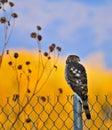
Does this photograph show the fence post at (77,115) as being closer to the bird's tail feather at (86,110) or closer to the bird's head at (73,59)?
the bird's tail feather at (86,110)

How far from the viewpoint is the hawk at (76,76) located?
170 inches

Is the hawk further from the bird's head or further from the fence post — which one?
the fence post

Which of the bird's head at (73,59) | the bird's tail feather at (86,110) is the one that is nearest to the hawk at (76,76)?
the bird's head at (73,59)

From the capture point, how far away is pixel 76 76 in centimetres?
501

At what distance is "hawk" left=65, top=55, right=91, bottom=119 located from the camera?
433 centimetres

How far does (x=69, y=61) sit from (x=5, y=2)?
132 cm

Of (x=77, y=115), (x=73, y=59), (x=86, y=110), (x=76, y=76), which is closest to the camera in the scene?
(x=77, y=115)

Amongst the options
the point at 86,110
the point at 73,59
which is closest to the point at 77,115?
the point at 86,110

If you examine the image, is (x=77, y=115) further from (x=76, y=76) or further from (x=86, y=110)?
(x=76, y=76)

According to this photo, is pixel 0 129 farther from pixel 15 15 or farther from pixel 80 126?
pixel 15 15

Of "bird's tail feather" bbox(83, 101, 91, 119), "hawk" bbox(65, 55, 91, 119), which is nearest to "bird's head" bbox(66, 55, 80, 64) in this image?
"hawk" bbox(65, 55, 91, 119)

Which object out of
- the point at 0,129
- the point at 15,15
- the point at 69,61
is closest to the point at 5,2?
A: the point at 15,15

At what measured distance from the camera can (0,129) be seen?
3959 mm

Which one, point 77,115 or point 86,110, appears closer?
point 77,115
